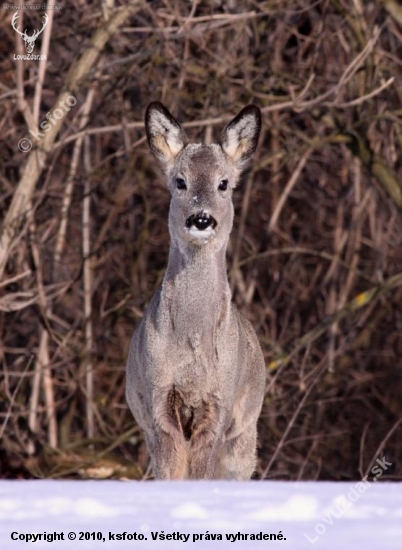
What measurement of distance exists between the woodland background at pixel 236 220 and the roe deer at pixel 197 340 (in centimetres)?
277

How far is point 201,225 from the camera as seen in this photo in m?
6.76

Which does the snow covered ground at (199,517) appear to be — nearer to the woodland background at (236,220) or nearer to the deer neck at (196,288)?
the deer neck at (196,288)

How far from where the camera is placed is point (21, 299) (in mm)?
11305

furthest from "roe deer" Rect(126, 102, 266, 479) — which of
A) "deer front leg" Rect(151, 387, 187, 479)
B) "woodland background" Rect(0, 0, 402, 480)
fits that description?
"woodland background" Rect(0, 0, 402, 480)

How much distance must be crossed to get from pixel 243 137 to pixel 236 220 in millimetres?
6236

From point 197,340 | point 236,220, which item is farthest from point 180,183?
point 236,220

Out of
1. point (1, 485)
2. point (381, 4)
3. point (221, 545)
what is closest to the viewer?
point (221, 545)

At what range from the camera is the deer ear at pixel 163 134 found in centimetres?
752

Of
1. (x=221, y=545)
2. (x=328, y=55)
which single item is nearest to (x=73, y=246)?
(x=328, y=55)


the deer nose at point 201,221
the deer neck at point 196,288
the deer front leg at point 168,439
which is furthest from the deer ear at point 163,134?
the deer front leg at point 168,439

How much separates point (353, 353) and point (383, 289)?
7.59 feet

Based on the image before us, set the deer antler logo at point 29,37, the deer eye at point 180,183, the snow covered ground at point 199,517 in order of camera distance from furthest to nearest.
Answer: the deer antler logo at point 29,37 → the deer eye at point 180,183 → the snow covered ground at point 199,517

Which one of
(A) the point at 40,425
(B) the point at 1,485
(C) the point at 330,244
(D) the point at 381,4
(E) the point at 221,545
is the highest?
(D) the point at 381,4

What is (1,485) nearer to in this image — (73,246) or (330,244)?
(73,246)
